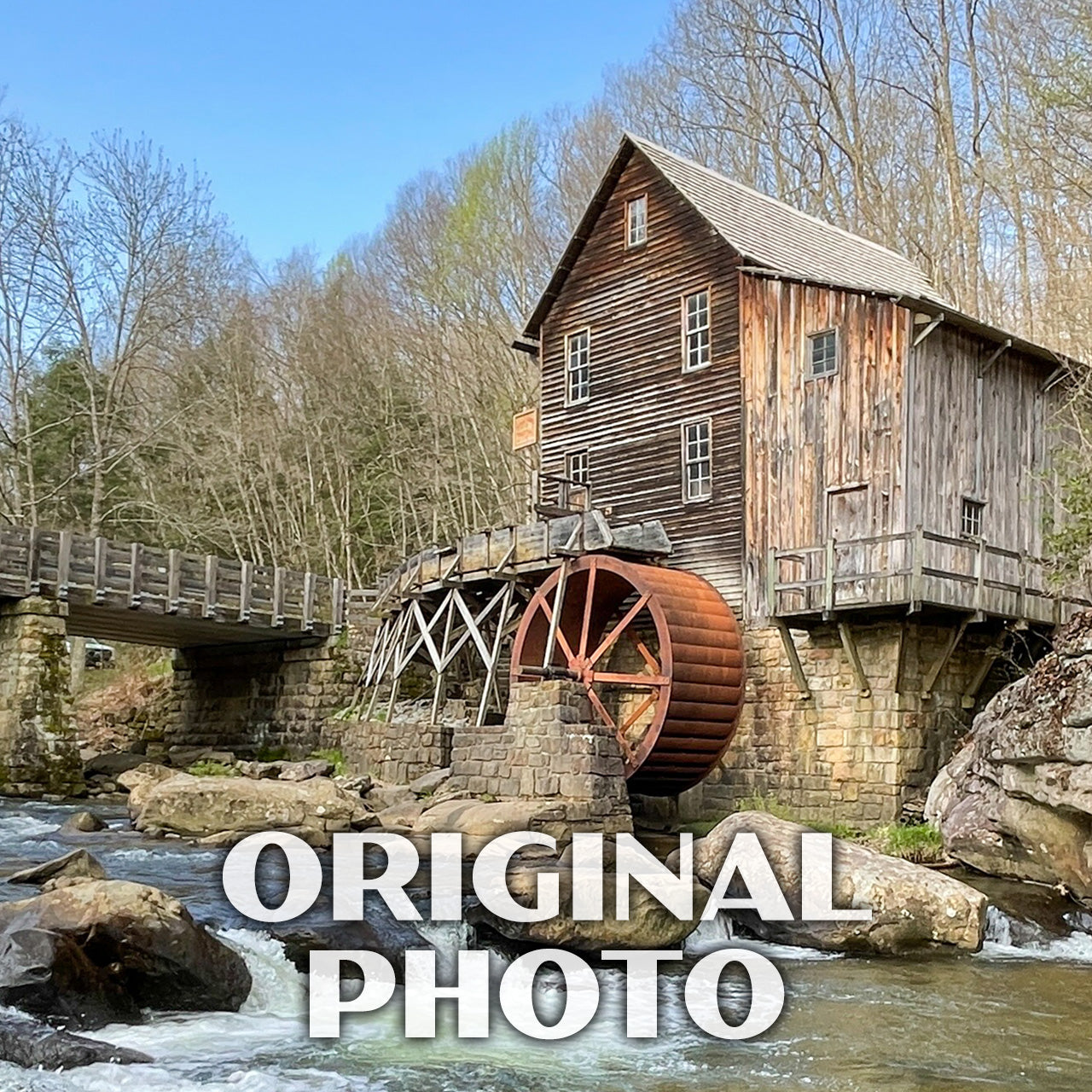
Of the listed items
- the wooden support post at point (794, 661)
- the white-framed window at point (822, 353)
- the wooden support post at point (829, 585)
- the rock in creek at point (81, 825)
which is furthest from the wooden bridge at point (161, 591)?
the wooden support post at point (829, 585)

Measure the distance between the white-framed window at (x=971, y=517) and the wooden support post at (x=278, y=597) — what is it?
459 inches

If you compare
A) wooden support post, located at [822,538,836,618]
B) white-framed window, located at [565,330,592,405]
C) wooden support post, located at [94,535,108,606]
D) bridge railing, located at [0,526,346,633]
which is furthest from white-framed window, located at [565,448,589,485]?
wooden support post, located at [94,535,108,606]

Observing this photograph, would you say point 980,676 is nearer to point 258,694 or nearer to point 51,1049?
point 51,1049

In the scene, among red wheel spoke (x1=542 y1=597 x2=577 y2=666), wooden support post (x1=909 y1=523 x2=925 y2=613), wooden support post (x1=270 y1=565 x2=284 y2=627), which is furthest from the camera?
wooden support post (x1=270 y1=565 x2=284 y2=627)

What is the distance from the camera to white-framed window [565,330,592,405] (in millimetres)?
19531

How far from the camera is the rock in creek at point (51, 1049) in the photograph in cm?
622

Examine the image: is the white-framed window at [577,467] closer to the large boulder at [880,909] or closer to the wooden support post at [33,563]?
the wooden support post at [33,563]

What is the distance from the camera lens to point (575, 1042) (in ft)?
24.4

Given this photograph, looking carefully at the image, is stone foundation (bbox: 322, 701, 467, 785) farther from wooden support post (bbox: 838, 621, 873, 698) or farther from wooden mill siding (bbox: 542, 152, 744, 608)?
wooden support post (bbox: 838, 621, 873, 698)

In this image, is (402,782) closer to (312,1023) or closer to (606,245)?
(606,245)

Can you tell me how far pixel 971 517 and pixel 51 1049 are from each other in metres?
12.6

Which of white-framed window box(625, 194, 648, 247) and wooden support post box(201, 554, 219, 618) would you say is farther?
wooden support post box(201, 554, 219, 618)

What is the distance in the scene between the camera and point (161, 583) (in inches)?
833

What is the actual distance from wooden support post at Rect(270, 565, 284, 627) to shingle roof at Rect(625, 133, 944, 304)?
9394 mm
